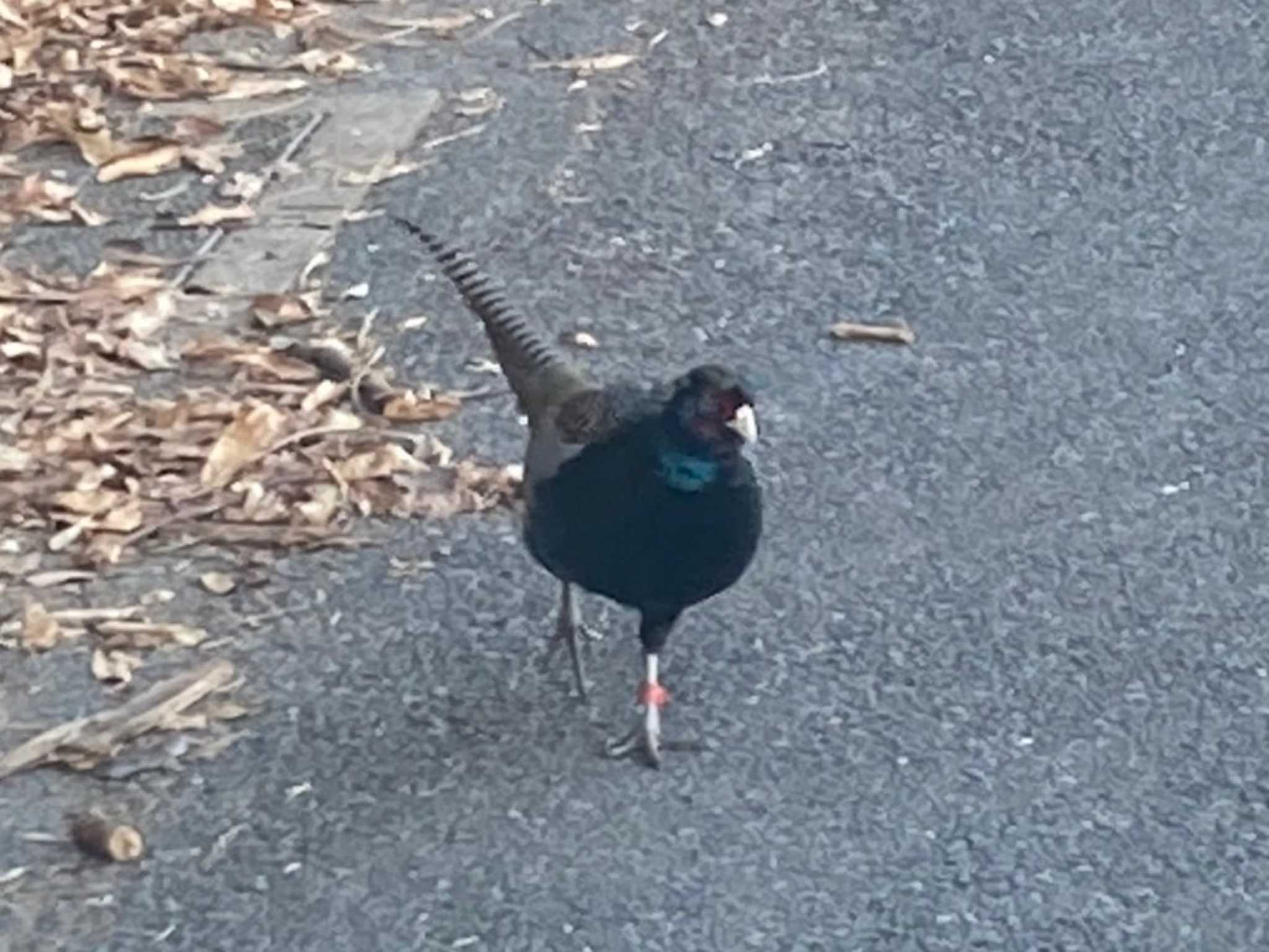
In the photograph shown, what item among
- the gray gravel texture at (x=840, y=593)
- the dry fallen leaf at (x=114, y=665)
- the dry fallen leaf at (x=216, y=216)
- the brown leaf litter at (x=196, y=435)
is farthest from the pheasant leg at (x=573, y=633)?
the dry fallen leaf at (x=216, y=216)

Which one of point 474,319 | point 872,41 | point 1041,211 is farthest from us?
point 872,41

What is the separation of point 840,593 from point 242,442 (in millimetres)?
997

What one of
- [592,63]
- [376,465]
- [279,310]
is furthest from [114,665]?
[592,63]

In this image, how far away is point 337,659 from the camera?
3.88 metres

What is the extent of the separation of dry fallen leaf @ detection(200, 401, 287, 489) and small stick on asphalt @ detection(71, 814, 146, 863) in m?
0.88

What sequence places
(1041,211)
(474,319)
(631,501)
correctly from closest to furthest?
(631,501) → (474,319) → (1041,211)

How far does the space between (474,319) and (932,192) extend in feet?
3.31

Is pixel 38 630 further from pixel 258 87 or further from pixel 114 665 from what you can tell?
pixel 258 87

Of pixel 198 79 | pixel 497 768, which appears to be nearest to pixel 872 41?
pixel 198 79

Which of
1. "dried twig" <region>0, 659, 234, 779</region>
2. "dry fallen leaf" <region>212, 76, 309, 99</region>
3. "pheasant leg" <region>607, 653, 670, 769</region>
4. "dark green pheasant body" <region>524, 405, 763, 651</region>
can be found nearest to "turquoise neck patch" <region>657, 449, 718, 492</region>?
"dark green pheasant body" <region>524, 405, 763, 651</region>

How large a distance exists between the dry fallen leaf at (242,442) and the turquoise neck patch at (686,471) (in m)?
1.06

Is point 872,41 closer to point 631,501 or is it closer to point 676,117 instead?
point 676,117

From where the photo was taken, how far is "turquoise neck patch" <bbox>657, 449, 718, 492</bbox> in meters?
3.46

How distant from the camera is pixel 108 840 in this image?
3.48 metres
